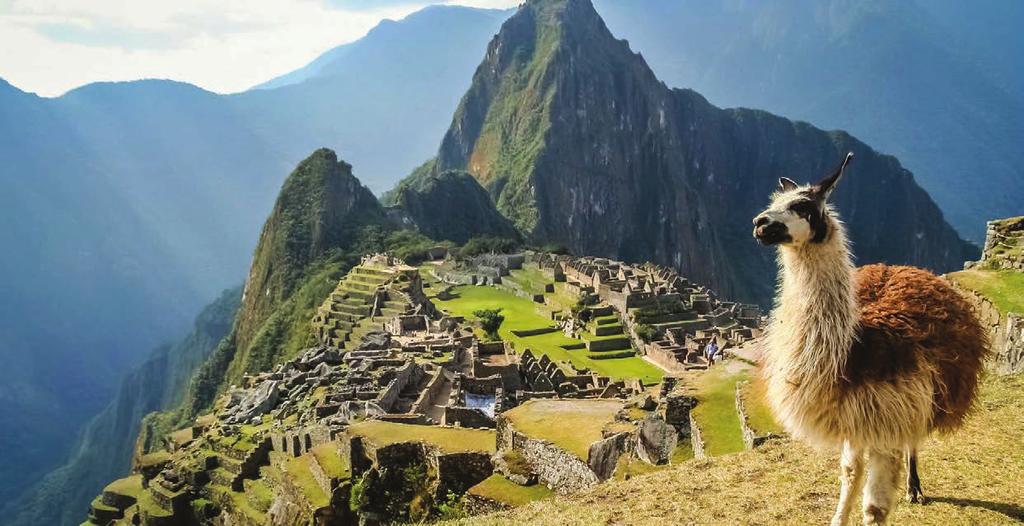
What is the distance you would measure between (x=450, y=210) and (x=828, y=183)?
96.5m

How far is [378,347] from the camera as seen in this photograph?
26406 millimetres

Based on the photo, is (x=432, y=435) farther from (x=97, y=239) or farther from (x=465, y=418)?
(x=97, y=239)

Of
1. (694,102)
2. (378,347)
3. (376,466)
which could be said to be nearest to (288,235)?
(378,347)

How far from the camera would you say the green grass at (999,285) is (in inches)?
468

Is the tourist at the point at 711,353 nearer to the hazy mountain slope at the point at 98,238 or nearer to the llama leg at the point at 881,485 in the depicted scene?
the llama leg at the point at 881,485

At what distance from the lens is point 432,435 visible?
11344 millimetres

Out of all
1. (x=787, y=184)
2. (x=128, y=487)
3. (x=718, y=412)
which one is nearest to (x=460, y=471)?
(x=718, y=412)

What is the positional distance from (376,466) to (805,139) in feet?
615

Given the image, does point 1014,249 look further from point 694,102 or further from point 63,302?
point 694,102

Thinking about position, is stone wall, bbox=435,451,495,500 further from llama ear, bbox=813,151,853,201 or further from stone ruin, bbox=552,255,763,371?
stone ruin, bbox=552,255,763,371

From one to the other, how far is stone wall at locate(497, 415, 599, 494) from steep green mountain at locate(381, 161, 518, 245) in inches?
3219

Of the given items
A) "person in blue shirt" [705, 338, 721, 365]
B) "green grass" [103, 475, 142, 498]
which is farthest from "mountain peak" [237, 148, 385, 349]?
"person in blue shirt" [705, 338, 721, 365]

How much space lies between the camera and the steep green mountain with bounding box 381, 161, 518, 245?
95.6 metres

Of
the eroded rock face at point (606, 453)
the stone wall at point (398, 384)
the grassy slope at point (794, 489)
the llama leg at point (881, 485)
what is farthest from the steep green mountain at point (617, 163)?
the llama leg at point (881, 485)
